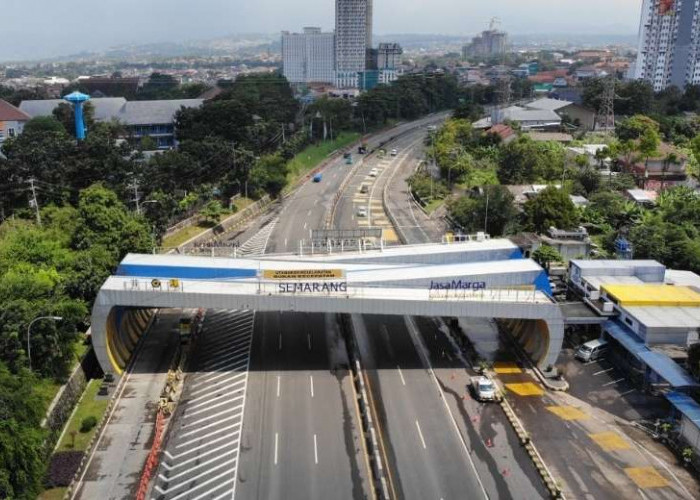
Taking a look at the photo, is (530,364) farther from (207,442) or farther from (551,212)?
(551,212)

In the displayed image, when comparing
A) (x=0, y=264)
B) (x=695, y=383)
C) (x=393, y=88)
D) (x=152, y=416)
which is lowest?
(x=152, y=416)

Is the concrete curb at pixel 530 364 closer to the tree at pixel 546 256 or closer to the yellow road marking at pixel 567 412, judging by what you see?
the yellow road marking at pixel 567 412

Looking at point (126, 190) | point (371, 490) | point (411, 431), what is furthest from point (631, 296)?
point (126, 190)

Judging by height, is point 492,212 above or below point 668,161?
below

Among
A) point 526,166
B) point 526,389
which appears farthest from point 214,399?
point 526,166

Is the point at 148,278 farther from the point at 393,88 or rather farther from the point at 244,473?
the point at 393,88
